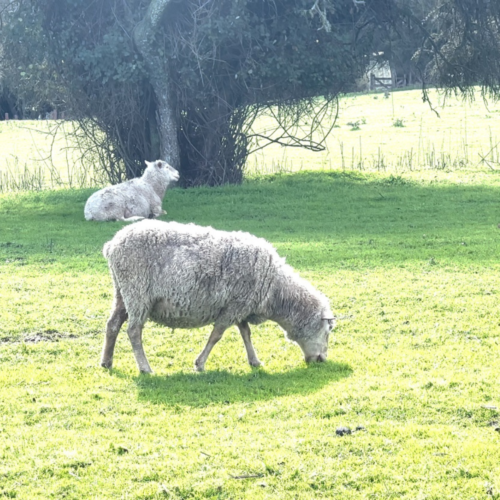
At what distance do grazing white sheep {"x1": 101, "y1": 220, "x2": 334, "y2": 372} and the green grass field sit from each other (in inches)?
13.6

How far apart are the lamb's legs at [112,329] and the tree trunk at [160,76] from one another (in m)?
12.7

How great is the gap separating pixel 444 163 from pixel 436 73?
2.56 m

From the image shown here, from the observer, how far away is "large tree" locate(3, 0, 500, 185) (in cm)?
2055

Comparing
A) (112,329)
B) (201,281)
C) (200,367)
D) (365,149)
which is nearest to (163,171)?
(112,329)

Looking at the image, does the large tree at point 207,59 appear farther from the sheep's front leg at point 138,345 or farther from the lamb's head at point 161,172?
the sheep's front leg at point 138,345

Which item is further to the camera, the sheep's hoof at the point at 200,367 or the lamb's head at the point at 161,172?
the lamb's head at the point at 161,172

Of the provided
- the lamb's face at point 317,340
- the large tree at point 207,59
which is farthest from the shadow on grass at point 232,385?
the large tree at point 207,59

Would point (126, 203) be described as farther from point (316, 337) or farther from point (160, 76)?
point (316, 337)

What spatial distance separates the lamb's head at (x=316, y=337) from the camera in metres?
8.56

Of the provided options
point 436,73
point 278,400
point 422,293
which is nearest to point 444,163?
point 436,73

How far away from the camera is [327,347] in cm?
877

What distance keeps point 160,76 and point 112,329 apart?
1311 cm

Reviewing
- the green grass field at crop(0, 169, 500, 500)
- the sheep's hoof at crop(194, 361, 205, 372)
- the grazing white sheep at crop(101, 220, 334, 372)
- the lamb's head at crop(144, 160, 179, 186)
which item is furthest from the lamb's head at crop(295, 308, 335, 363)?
the lamb's head at crop(144, 160, 179, 186)

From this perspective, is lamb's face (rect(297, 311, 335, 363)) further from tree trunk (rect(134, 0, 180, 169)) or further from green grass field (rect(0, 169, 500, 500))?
tree trunk (rect(134, 0, 180, 169))
